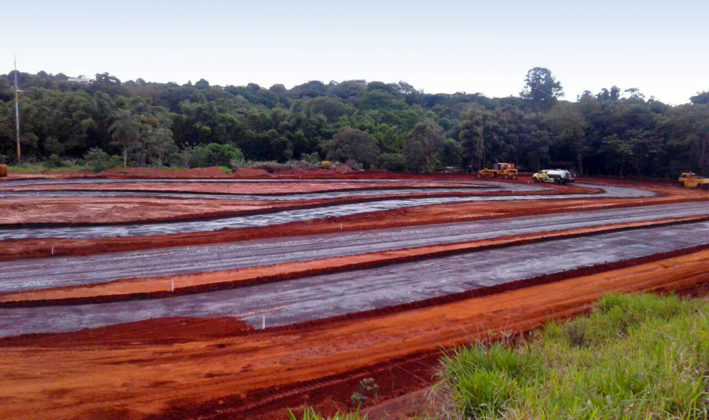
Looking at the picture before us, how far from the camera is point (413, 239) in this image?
58.5 feet

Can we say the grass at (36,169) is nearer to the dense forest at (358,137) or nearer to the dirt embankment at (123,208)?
the dense forest at (358,137)

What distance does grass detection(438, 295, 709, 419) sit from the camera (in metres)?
3.62

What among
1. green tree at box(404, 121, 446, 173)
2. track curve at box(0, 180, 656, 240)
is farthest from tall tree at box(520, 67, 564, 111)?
track curve at box(0, 180, 656, 240)

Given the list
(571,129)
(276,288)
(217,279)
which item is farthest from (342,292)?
(571,129)

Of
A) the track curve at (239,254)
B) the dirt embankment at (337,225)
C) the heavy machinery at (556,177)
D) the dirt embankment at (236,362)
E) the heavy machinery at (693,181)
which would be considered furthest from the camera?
the heavy machinery at (556,177)

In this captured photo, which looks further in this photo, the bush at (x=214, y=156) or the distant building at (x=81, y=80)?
the distant building at (x=81, y=80)

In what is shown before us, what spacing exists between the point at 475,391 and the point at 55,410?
16.9 feet

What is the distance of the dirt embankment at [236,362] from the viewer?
640cm

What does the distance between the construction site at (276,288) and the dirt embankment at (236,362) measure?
0.11ft

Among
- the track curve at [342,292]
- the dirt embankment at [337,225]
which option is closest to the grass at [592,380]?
the track curve at [342,292]

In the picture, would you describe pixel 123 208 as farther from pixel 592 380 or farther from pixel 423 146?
pixel 423 146

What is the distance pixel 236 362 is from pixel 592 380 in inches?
208

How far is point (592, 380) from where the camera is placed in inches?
163

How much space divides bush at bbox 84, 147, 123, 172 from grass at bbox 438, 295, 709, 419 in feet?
132
